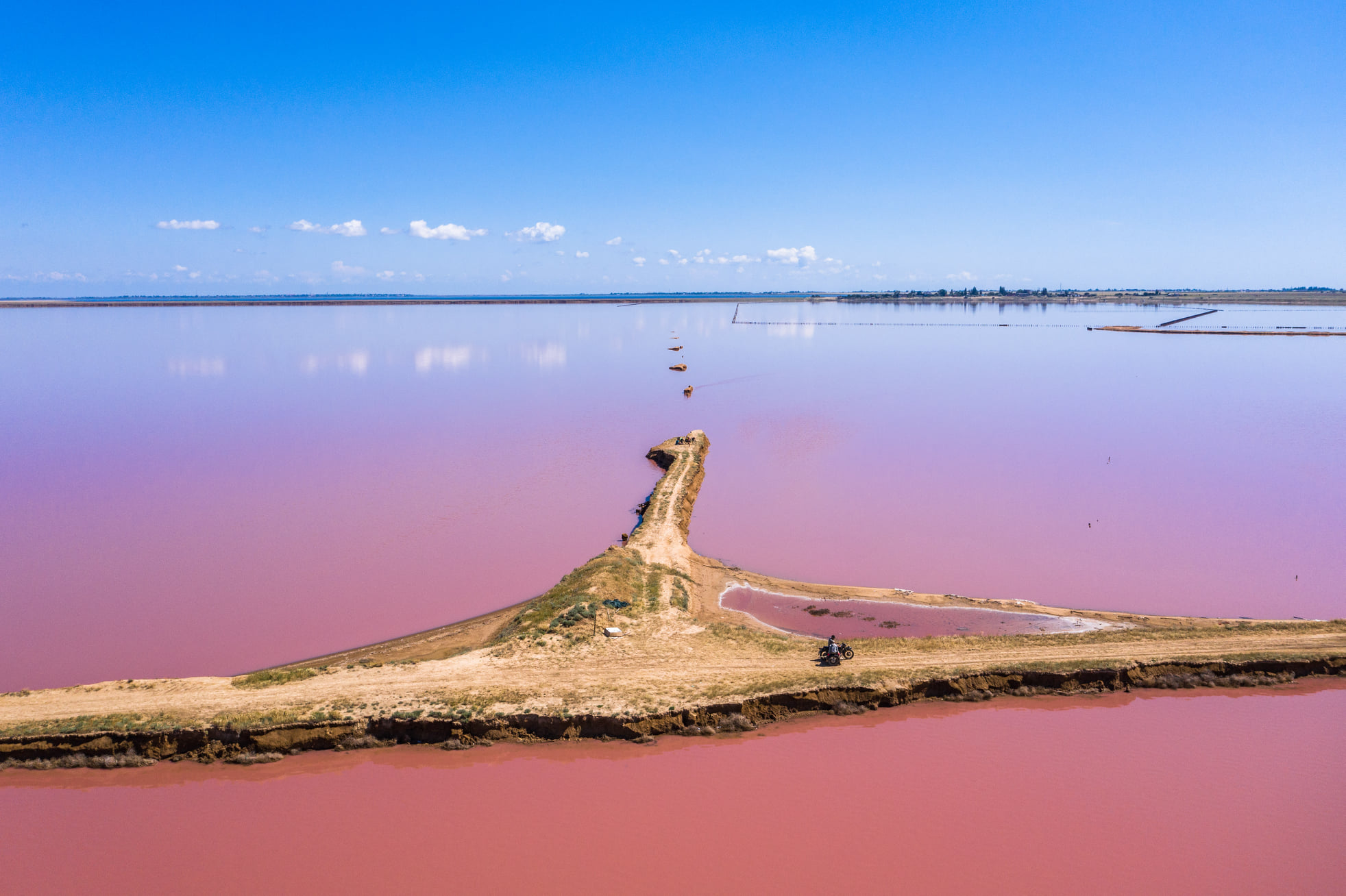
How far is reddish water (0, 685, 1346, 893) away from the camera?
1306 centimetres

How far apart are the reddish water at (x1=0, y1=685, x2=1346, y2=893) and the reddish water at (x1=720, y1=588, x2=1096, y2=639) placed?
4.64m

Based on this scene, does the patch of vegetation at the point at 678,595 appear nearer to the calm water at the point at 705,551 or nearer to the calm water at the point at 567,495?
the calm water at the point at 705,551

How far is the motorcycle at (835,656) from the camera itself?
18.8 m

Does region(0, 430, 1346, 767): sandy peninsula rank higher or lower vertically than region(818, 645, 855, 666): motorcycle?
lower

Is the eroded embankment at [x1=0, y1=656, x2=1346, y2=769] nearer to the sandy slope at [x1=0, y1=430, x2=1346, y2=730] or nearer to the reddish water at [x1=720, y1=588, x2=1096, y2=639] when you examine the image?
the sandy slope at [x1=0, y1=430, x2=1346, y2=730]

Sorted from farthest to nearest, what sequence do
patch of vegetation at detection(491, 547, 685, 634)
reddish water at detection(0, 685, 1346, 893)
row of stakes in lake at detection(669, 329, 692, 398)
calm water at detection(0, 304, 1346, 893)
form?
row of stakes in lake at detection(669, 329, 692, 398) < patch of vegetation at detection(491, 547, 685, 634) < calm water at detection(0, 304, 1346, 893) < reddish water at detection(0, 685, 1346, 893)

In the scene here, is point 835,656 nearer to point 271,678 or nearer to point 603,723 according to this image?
point 603,723

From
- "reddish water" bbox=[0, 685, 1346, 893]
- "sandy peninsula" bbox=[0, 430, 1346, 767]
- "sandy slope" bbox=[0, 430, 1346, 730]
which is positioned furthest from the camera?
"sandy slope" bbox=[0, 430, 1346, 730]

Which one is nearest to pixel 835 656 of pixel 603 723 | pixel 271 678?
pixel 603 723

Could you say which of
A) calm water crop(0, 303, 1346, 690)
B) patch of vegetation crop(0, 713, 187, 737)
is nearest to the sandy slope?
patch of vegetation crop(0, 713, 187, 737)

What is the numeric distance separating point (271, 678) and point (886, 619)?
64.1 ft

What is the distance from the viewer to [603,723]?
54.2 ft

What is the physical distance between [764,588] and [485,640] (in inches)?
428

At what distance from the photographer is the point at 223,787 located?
592 inches
